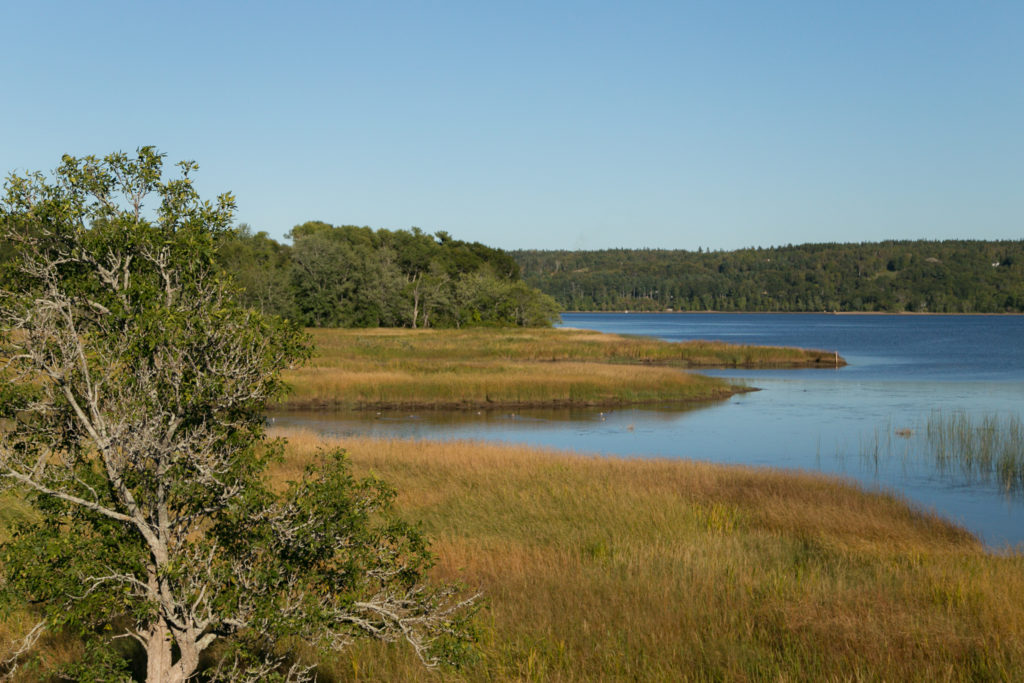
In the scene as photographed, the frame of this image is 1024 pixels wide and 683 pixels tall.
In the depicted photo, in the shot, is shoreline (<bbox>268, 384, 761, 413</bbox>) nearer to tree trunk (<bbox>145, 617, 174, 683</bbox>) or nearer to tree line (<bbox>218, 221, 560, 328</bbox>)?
tree trunk (<bbox>145, 617, 174, 683</bbox>)

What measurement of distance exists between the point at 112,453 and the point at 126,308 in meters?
1.16

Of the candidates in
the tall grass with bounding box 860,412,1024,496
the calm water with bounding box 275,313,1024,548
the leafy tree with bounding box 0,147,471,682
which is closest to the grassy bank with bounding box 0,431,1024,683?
the leafy tree with bounding box 0,147,471,682

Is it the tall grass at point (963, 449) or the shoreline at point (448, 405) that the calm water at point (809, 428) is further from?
the shoreline at point (448, 405)

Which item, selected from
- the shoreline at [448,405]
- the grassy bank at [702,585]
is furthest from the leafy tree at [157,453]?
the shoreline at [448,405]

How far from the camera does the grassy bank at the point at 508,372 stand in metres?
45.1

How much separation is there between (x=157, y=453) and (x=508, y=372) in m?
45.6

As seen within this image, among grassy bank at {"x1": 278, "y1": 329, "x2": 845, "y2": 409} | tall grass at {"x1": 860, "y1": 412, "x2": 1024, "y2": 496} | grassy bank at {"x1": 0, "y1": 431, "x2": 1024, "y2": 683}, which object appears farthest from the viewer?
grassy bank at {"x1": 278, "y1": 329, "x2": 845, "y2": 409}

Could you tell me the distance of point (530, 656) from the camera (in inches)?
353

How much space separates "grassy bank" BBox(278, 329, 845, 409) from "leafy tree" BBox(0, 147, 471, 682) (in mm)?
31775

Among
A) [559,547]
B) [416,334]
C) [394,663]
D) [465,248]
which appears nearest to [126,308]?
[394,663]

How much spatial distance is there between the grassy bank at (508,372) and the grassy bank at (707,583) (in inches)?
962

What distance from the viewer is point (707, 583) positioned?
1145cm

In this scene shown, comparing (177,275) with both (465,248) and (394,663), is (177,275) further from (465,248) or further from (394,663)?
(465,248)

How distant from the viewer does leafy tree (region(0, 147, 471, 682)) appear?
6.66 meters
